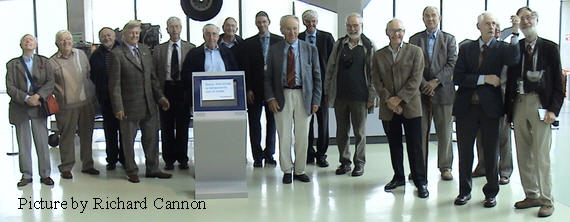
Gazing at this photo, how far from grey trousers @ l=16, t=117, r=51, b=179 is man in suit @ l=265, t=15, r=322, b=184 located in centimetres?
213

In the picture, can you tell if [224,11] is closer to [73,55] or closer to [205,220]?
[73,55]

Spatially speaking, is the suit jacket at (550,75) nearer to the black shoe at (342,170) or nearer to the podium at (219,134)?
the black shoe at (342,170)

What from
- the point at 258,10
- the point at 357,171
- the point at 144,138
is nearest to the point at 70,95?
the point at 144,138

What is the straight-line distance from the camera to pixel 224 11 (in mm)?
14664

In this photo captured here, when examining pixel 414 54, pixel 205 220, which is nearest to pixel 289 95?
pixel 414 54

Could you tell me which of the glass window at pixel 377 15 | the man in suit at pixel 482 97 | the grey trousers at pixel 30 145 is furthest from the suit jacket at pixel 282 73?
the glass window at pixel 377 15

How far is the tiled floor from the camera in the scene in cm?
Answer: 374

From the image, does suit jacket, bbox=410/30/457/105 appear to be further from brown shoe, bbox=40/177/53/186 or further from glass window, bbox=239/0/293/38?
glass window, bbox=239/0/293/38

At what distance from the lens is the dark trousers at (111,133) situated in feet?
17.2

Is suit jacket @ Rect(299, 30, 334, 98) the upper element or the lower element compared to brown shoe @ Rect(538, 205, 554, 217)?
upper

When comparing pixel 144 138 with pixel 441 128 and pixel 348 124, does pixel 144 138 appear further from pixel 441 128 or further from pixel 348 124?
pixel 441 128

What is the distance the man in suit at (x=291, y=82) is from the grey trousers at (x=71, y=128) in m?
1.90

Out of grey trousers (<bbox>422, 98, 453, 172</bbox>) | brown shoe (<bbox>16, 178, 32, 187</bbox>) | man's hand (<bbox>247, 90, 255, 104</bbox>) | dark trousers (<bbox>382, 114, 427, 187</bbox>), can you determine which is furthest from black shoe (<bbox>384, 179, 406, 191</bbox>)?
brown shoe (<bbox>16, 178, 32, 187</bbox>)

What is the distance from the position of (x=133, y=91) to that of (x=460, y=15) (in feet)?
35.2
